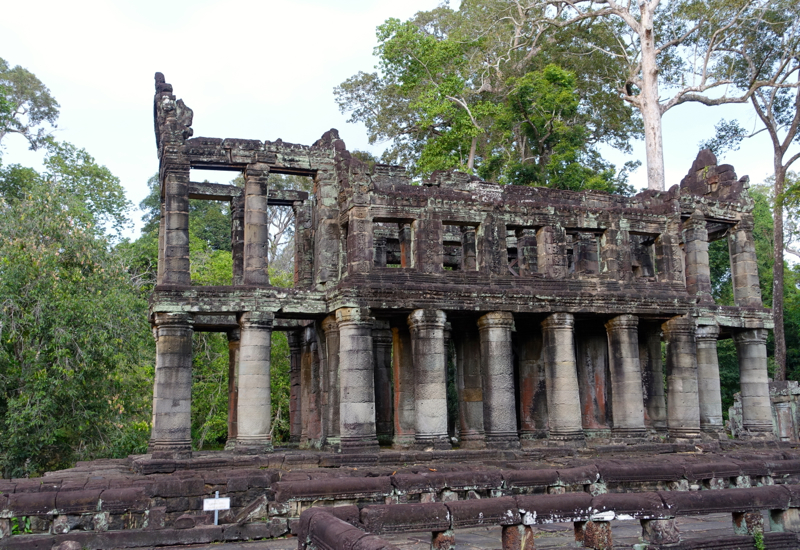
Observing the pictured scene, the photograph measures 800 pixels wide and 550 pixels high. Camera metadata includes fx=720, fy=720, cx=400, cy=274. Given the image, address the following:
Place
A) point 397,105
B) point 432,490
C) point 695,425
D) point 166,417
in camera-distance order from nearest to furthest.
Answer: point 432,490 < point 166,417 < point 695,425 < point 397,105

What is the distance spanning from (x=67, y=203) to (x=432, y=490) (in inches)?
761

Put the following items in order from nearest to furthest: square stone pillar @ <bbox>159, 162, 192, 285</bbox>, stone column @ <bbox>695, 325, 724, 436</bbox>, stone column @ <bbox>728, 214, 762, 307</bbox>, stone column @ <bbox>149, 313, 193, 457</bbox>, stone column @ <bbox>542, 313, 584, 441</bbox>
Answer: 1. stone column @ <bbox>149, 313, 193, 457</bbox>
2. square stone pillar @ <bbox>159, 162, 192, 285</bbox>
3. stone column @ <bbox>542, 313, 584, 441</bbox>
4. stone column @ <bbox>695, 325, 724, 436</bbox>
5. stone column @ <bbox>728, 214, 762, 307</bbox>

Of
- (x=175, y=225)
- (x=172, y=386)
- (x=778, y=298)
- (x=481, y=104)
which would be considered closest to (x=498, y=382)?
(x=172, y=386)

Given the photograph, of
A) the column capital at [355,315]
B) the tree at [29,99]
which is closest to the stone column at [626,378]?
the column capital at [355,315]

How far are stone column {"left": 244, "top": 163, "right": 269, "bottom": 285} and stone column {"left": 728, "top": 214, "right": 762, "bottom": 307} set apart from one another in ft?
48.3

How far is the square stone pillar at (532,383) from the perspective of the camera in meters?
21.4

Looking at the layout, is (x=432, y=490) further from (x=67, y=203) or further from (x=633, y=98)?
(x=633, y=98)

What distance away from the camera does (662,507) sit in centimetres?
865

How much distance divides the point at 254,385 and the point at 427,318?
4.51 m

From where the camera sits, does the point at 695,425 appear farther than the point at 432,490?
Yes

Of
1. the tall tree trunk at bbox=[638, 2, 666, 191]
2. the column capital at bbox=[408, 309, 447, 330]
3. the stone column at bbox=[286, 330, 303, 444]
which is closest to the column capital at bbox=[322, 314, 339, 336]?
the column capital at bbox=[408, 309, 447, 330]

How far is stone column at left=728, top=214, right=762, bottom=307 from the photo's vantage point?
22938 millimetres

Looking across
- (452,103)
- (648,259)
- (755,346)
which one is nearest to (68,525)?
(648,259)

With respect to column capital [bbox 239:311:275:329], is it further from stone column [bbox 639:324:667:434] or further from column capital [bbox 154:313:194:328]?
stone column [bbox 639:324:667:434]
